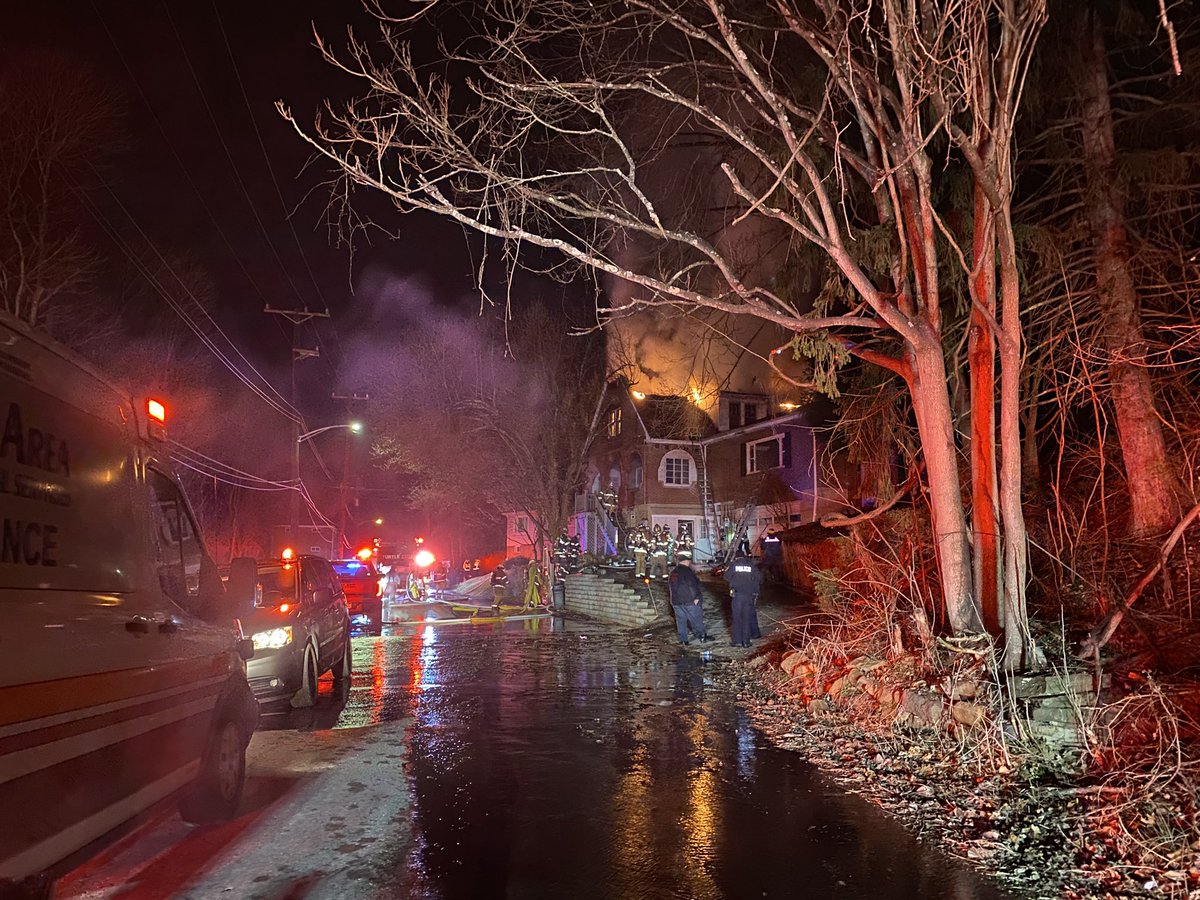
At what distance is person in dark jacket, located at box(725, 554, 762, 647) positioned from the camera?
1388cm

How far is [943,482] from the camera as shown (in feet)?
25.3

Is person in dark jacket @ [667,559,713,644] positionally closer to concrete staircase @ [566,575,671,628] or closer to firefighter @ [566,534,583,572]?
concrete staircase @ [566,575,671,628]

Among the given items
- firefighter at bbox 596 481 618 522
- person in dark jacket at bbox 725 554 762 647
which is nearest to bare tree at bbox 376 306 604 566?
firefighter at bbox 596 481 618 522

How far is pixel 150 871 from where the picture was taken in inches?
178

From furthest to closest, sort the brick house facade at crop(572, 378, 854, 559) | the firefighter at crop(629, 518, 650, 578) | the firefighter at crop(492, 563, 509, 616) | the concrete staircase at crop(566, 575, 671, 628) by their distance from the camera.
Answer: the brick house facade at crop(572, 378, 854, 559) < the firefighter at crop(492, 563, 509, 616) < the firefighter at crop(629, 518, 650, 578) < the concrete staircase at crop(566, 575, 671, 628)

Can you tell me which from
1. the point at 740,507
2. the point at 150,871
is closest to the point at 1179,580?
the point at 150,871

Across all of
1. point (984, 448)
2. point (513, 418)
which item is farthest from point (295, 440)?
point (984, 448)

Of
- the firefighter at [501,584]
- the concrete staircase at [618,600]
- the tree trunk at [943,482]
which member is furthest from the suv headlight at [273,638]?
the firefighter at [501,584]

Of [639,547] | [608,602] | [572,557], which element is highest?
[639,547]

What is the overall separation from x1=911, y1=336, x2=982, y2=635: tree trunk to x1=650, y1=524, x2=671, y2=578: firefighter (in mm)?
13968

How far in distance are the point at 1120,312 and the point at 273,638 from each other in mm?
9790

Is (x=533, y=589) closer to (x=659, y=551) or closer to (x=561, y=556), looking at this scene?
(x=561, y=556)

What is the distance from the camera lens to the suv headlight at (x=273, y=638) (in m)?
8.62

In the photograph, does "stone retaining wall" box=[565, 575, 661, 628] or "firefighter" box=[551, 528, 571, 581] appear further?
"firefighter" box=[551, 528, 571, 581]
